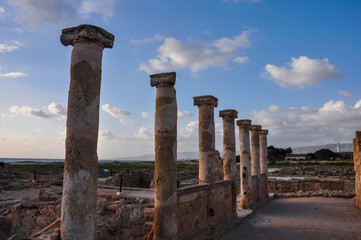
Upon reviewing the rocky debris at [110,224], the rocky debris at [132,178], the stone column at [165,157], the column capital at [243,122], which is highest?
the column capital at [243,122]

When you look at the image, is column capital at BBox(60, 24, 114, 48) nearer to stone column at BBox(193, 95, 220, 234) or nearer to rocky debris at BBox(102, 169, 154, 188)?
stone column at BBox(193, 95, 220, 234)

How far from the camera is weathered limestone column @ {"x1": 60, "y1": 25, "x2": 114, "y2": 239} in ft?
14.5

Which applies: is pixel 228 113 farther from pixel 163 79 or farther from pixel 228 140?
pixel 163 79

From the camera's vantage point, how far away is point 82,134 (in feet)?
15.0

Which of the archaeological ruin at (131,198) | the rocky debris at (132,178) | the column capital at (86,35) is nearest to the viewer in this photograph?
the archaeological ruin at (131,198)

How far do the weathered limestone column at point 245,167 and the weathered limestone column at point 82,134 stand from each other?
1092cm

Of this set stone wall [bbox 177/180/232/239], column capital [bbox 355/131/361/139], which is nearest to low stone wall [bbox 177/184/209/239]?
stone wall [bbox 177/180/232/239]

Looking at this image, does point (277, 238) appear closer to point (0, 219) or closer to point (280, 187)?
point (0, 219)

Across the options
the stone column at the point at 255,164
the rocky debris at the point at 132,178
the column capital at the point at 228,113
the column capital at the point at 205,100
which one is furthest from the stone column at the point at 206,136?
the rocky debris at the point at 132,178

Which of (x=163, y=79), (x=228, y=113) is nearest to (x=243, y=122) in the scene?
(x=228, y=113)

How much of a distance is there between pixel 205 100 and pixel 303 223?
654cm

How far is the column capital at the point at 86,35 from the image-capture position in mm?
4699

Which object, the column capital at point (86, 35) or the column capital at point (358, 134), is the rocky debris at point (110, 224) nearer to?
the column capital at point (86, 35)

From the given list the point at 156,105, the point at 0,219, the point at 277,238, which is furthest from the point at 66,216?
the point at 277,238
